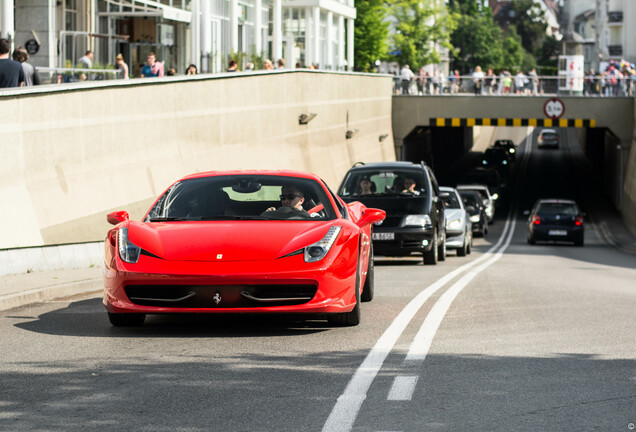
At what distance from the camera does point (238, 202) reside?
10.5m

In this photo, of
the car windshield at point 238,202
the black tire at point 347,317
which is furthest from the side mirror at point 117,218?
the black tire at point 347,317

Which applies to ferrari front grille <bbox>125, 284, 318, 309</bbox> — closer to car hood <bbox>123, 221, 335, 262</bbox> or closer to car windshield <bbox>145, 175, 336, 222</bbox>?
car hood <bbox>123, 221, 335, 262</bbox>

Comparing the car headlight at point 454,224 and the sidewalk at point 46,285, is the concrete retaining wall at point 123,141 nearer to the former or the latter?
the sidewalk at point 46,285

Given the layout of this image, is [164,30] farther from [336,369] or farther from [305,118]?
[336,369]

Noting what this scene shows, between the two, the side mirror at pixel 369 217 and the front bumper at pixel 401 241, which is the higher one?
the side mirror at pixel 369 217

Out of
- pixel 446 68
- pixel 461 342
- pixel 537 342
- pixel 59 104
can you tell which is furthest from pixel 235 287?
pixel 446 68

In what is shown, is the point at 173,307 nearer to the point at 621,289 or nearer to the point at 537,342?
the point at 537,342

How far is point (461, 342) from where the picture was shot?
28.8ft

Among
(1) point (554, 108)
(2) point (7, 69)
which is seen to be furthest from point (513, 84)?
(2) point (7, 69)

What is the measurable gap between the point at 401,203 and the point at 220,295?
11.3m

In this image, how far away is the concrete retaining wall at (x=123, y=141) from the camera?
53.0 feet

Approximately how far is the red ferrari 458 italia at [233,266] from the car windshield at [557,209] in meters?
29.3

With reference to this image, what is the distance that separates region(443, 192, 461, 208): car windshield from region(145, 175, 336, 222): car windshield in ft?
54.4

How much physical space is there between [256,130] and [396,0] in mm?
60544
